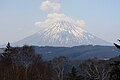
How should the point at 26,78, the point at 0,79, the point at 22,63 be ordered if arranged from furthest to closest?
the point at 22,63 → the point at 26,78 → the point at 0,79

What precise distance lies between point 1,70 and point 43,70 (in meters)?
11.5

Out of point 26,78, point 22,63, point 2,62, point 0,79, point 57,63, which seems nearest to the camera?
point 0,79

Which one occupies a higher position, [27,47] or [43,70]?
[27,47]

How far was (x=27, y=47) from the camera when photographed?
189 ft

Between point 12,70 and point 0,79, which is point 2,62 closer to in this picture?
point 12,70

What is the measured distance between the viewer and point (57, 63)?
74.1 m

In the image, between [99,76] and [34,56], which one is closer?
[99,76]

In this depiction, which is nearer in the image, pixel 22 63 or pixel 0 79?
pixel 0 79

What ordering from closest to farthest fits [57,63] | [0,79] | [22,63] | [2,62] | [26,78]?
[0,79]
[26,78]
[2,62]
[22,63]
[57,63]

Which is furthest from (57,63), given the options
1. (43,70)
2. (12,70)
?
(12,70)

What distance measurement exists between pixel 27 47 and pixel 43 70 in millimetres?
4973

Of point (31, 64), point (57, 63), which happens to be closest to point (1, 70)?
point (31, 64)

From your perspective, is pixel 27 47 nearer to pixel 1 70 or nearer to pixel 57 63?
pixel 1 70

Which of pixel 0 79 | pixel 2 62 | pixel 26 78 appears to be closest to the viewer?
pixel 0 79
